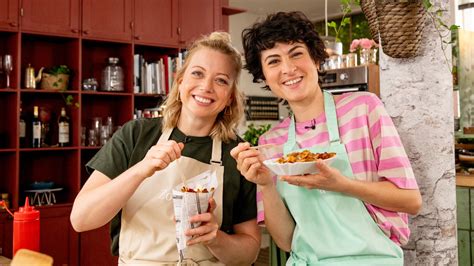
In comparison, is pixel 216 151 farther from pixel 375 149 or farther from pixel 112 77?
pixel 112 77

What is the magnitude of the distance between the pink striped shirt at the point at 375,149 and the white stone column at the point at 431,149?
234 millimetres

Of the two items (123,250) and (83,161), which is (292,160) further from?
(83,161)

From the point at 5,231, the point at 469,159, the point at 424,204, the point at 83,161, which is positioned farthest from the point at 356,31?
the point at 424,204

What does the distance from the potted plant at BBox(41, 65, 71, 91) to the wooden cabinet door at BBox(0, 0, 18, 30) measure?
1.54ft

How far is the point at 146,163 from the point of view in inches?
61.6

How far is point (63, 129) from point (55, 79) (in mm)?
431

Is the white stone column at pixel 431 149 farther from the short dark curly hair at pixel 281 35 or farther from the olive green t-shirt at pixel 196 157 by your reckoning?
the olive green t-shirt at pixel 196 157

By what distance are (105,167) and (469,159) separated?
3619mm

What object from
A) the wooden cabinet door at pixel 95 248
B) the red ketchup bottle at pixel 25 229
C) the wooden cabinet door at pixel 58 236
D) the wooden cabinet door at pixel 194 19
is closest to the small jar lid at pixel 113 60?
the wooden cabinet door at pixel 194 19

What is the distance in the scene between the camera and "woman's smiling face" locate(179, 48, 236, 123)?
5.81 ft

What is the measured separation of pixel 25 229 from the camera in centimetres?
145

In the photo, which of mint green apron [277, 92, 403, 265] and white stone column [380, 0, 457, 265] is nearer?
mint green apron [277, 92, 403, 265]

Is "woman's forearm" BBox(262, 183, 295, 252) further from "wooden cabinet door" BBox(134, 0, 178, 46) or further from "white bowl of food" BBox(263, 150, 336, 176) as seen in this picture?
"wooden cabinet door" BBox(134, 0, 178, 46)

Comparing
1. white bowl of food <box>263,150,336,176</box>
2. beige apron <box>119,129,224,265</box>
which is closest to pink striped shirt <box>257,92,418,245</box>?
white bowl of food <box>263,150,336,176</box>
